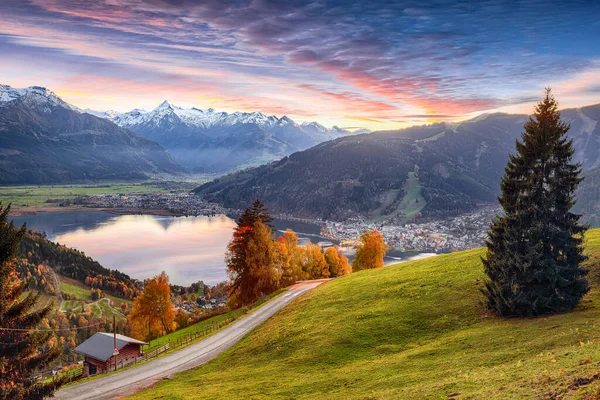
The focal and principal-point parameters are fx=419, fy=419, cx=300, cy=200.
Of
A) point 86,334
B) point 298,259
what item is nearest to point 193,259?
point 86,334

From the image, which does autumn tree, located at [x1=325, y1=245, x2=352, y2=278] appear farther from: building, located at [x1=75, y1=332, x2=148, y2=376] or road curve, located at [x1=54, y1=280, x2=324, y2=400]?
building, located at [x1=75, y1=332, x2=148, y2=376]

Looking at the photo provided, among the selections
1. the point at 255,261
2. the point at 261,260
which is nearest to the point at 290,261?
the point at 261,260

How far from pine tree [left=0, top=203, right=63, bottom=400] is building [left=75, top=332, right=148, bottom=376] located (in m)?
27.0

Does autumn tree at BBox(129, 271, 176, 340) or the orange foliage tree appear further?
autumn tree at BBox(129, 271, 176, 340)

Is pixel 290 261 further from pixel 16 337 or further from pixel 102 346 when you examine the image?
pixel 16 337

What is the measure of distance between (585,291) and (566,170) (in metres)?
9.33

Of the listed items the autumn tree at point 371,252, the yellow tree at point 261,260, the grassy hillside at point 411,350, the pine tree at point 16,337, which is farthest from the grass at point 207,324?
the autumn tree at point 371,252

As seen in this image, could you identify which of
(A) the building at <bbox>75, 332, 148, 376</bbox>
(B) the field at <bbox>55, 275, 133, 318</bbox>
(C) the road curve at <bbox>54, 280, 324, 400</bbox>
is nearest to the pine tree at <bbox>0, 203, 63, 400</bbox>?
(C) the road curve at <bbox>54, 280, 324, 400</bbox>

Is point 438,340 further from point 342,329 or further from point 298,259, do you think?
point 298,259

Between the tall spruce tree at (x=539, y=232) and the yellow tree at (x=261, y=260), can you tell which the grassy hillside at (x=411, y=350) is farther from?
the yellow tree at (x=261, y=260)

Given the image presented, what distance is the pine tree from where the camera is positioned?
25.2 m

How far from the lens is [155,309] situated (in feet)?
273

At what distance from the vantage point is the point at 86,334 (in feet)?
461

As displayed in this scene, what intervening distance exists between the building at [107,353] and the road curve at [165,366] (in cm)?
1134
